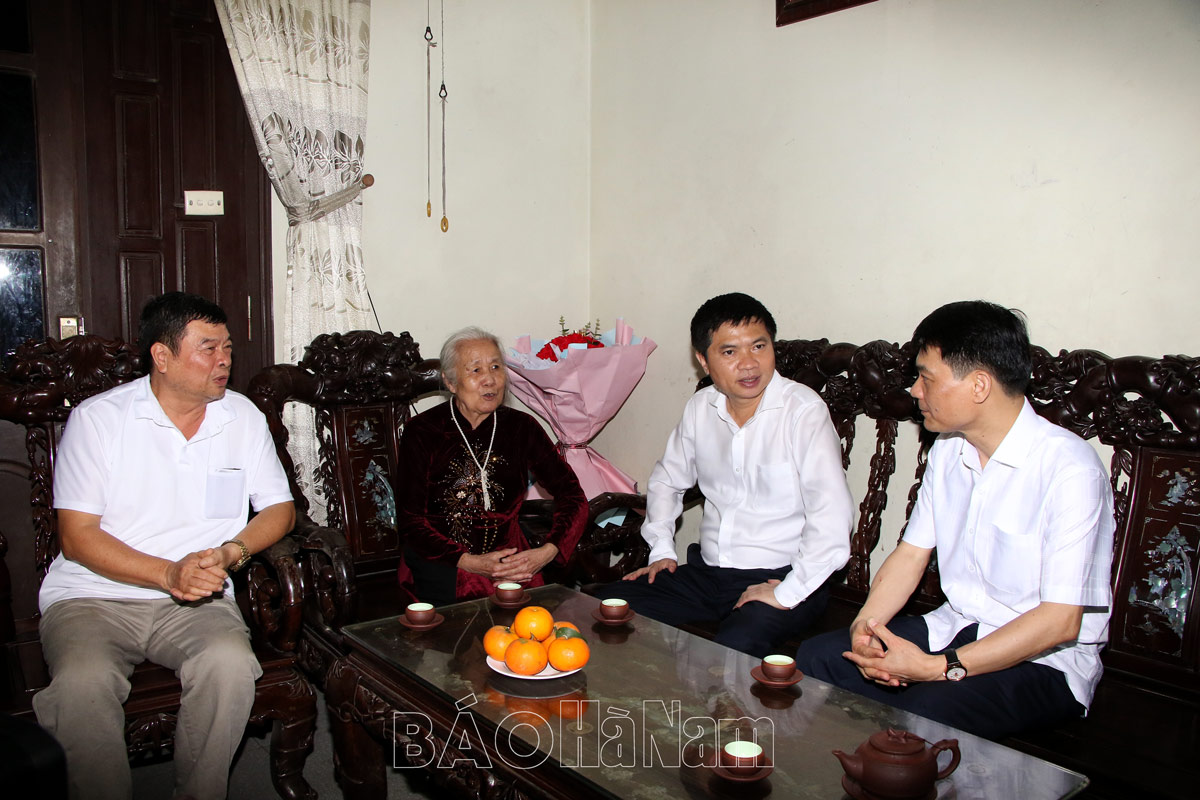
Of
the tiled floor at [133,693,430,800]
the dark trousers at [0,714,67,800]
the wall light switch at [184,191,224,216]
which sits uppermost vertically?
Answer: the wall light switch at [184,191,224,216]

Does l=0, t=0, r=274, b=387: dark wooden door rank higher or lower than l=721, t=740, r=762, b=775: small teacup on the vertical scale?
higher

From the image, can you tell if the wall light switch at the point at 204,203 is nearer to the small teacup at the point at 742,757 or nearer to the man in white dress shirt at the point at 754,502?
the man in white dress shirt at the point at 754,502

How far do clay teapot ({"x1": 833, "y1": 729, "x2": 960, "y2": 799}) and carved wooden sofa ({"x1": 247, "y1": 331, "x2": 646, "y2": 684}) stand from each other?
5.30 feet

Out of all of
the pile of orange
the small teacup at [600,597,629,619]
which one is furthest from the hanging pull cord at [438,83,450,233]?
the pile of orange

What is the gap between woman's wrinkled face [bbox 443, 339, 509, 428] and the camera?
2.87 m

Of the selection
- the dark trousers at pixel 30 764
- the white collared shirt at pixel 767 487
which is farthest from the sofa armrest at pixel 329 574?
the dark trousers at pixel 30 764

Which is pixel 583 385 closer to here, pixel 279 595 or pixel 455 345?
pixel 455 345

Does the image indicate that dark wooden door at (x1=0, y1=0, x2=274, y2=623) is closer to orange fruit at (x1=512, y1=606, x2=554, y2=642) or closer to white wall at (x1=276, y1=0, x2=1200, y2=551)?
white wall at (x1=276, y1=0, x2=1200, y2=551)

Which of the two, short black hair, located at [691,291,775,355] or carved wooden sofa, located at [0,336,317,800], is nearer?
carved wooden sofa, located at [0,336,317,800]

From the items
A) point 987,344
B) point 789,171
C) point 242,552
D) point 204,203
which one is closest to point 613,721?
point 987,344

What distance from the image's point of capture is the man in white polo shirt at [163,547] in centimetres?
204

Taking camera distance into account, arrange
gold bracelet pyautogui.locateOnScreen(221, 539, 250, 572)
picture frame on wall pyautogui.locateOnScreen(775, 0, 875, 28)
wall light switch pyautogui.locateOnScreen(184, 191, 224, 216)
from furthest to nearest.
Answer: wall light switch pyautogui.locateOnScreen(184, 191, 224, 216)
picture frame on wall pyautogui.locateOnScreen(775, 0, 875, 28)
gold bracelet pyautogui.locateOnScreen(221, 539, 250, 572)

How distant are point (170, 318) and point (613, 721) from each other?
157 cm

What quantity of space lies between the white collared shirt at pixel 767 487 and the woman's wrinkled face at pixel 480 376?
1.98ft
